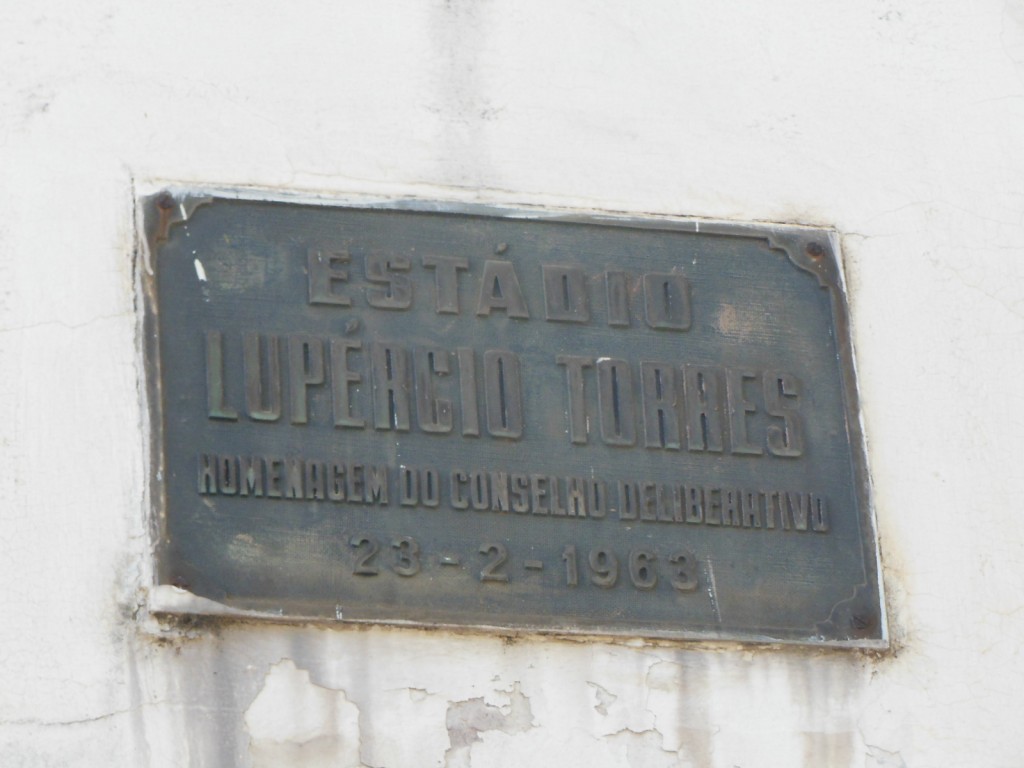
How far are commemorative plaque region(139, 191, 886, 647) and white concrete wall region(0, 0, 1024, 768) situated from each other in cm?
8

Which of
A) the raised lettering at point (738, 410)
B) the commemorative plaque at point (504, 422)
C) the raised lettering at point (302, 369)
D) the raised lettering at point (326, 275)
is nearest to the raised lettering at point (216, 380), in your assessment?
the commemorative plaque at point (504, 422)

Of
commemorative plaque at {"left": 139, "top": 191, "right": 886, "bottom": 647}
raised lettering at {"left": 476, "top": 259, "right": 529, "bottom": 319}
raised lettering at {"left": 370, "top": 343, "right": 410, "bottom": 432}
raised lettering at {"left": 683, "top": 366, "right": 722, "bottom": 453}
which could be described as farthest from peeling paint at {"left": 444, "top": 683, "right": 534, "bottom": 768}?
raised lettering at {"left": 476, "top": 259, "right": 529, "bottom": 319}

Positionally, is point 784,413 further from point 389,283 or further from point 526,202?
point 389,283

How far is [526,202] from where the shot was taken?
559 centimetres

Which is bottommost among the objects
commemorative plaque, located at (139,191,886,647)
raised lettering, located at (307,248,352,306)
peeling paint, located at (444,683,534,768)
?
peeling paint, located at (444,683,534,768)

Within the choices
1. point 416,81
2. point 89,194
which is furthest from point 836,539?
point 89,194

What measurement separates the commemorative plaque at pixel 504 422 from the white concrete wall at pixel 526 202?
0.08 meters

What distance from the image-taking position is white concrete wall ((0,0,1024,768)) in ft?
16.2

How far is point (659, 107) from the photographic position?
5805mm

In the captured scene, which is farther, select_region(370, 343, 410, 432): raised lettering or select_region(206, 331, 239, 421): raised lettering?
select_region(370, 343, 410, 432): raised lettering

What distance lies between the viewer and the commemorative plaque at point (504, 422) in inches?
201

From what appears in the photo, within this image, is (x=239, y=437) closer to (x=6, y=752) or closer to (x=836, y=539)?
(x=6, y=752)

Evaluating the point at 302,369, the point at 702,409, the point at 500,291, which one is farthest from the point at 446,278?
the point at 702,409

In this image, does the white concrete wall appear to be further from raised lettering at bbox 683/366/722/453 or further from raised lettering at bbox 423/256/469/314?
raised lettering at bbox 683/366/722/453
